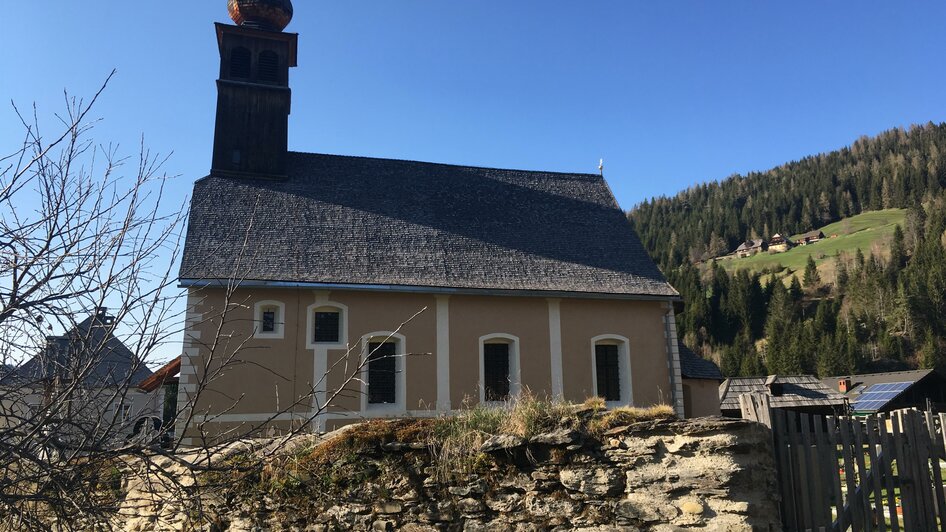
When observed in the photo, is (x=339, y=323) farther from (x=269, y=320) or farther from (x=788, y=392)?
(x=788, y=392)

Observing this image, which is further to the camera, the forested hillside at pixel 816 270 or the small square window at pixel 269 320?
the forested hillside at pixel 816 270

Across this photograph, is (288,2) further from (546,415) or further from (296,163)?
(546,415)

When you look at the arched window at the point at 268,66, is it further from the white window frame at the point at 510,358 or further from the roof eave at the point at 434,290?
the white window frame at the point at 510,358

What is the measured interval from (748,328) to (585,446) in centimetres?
7717

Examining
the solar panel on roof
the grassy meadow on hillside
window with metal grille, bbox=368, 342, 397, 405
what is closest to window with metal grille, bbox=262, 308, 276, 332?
window with metal grille, bbox=368, 342, 397, 405

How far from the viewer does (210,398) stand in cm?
1412

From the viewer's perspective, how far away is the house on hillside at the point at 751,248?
108 m

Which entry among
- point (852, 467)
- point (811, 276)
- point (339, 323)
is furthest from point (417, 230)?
point (811, 276)

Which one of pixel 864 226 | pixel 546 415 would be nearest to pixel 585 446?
pixel 546 415

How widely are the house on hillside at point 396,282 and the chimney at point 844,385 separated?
99.5 ft

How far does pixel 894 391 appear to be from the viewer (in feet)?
125

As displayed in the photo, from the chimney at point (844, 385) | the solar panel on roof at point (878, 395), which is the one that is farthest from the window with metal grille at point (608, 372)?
the chimney at point (844, 385)

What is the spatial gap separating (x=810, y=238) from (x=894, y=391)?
77320mm

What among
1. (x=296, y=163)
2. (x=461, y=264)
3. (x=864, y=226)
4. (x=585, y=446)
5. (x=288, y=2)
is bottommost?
(x=585, y=446)
